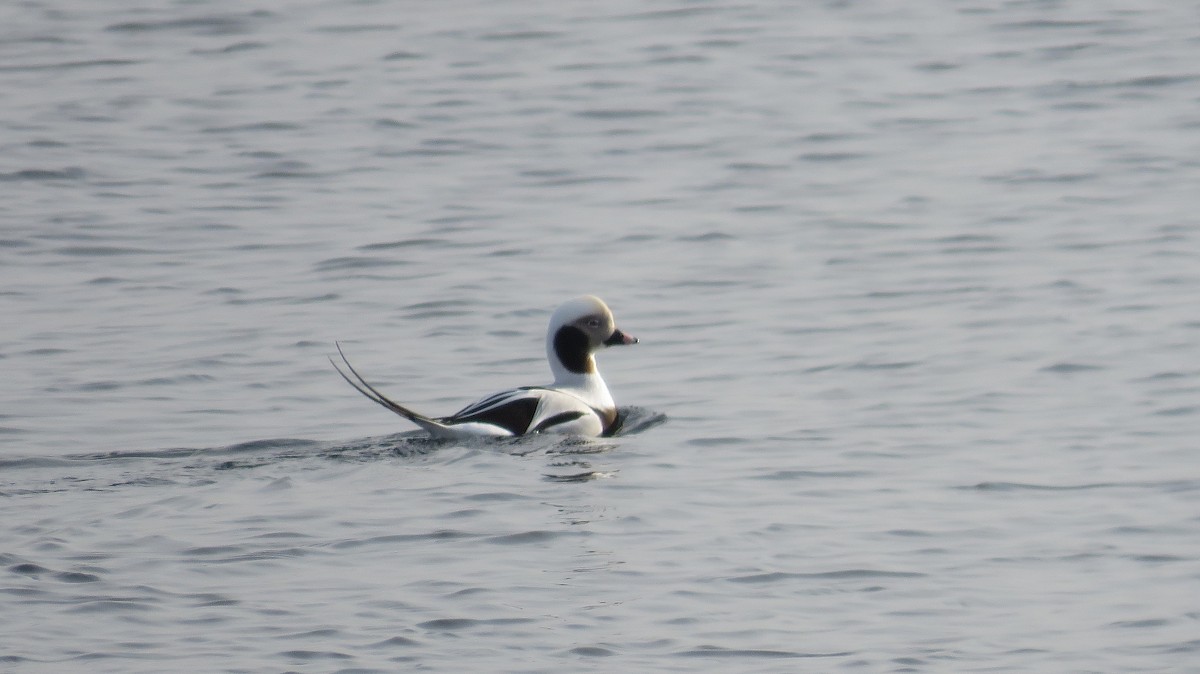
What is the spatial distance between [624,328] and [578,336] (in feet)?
3.69

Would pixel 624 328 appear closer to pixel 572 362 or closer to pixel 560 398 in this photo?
pixel 572 362

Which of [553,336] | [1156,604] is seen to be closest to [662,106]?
[553,336]

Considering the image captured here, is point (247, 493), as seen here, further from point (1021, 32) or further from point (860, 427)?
point (1021, 32)

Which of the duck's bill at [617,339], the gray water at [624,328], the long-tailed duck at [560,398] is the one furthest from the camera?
the duck's bill at [617,339]

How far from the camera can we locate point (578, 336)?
36.2 ft

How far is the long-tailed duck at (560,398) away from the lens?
32.6 feet

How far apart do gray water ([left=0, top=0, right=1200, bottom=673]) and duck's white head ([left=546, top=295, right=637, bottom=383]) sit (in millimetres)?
347

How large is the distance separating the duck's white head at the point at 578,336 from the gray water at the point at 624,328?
347 millimetres

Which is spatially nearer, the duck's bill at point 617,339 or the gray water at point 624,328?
the gray water at point 624,328

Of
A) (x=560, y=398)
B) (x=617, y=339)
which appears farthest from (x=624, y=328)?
(x=560, y=398)

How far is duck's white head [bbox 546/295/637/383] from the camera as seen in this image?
1103cm

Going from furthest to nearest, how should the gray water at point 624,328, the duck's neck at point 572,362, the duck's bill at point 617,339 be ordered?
the duck's bill at point 617,339 < the duck's neck at point 572,362 < the gray water at point 624,328

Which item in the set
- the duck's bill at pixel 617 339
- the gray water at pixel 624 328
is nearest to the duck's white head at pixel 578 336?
the duck's bill at pixel 617 339

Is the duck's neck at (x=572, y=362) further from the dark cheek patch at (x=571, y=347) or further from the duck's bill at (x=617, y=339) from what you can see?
the duck's bill at (x=617, y=339)
